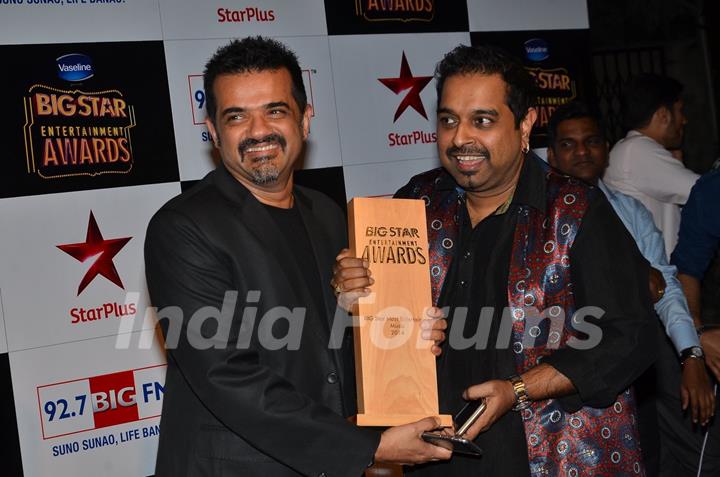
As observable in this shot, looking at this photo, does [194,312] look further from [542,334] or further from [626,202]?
[626,202]

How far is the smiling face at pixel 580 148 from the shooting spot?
3684 mm

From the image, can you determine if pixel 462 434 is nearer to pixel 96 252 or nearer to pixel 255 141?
pixel 255 141

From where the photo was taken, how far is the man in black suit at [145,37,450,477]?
1.94 m

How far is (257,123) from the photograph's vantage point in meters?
2.05

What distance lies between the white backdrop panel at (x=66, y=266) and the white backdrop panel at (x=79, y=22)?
24.3 inches

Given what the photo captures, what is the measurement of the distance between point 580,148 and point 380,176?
913 millimetres

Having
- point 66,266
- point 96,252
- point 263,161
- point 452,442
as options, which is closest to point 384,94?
point 96,252

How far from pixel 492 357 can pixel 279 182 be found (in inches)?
27.5

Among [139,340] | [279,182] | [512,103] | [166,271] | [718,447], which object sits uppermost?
[512,103]

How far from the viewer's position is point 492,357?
6.90 feet

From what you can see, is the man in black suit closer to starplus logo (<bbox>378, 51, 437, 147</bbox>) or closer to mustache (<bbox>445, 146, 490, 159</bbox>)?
mustache (<bbox>445, 146, 490, 159</bbox>)

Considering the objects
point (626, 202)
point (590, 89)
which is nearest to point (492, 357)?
point (626, 202)

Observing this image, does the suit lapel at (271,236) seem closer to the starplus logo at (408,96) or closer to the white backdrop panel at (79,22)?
the white backdrop panel at (79,22)

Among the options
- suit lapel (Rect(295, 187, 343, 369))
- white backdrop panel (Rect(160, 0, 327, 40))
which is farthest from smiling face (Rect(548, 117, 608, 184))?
suit lapel (Rect(295, 187, 343, 369))
